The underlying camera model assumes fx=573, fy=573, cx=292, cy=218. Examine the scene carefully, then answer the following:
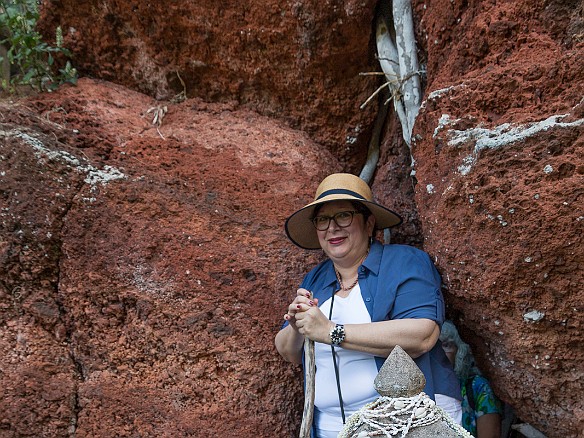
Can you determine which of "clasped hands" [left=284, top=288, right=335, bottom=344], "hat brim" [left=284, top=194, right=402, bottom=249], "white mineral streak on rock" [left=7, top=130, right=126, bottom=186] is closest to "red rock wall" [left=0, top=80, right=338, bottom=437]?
"white mineral streak on rock" [left=7, top=130, right=126, bottom=186]

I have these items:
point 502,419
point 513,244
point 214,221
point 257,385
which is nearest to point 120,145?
point 214,221

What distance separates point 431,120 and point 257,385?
1.33m

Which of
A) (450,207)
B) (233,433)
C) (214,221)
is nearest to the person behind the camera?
(450,207)

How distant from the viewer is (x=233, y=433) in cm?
239

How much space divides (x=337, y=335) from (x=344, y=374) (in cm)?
23

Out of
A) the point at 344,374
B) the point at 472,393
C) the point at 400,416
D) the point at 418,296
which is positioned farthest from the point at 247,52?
the point at 400,416

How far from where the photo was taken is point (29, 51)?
2.79 metres

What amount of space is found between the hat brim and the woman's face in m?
0.05

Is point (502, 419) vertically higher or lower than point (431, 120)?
lower

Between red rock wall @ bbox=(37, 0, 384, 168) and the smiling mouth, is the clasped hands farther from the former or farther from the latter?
red rock wall @ bbox=(37, 0, 384, 168)

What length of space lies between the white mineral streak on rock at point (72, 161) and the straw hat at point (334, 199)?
32.1 inches

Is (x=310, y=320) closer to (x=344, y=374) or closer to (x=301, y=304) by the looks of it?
(x=301, y=304)

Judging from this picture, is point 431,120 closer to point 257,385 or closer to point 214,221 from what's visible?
point 214,221

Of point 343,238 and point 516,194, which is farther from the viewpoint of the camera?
point 343,238
